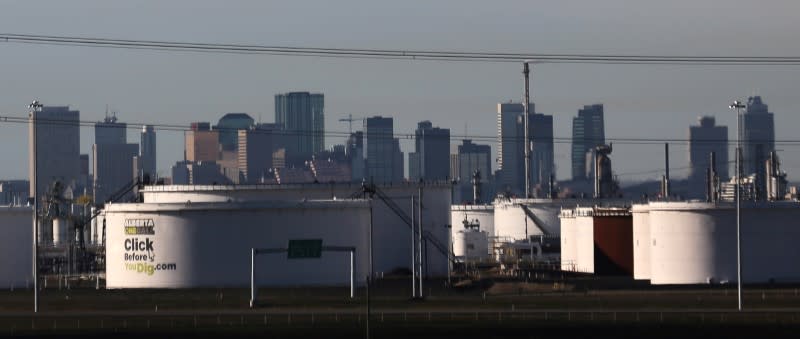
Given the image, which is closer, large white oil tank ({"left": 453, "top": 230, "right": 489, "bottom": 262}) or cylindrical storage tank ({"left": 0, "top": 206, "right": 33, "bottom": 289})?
cylindrical storage tank ({"left": 0, "top": 206, "right": 33, "bottom": 289})

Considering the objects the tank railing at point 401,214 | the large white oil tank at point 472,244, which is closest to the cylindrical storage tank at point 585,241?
the tank railing at point 401,214

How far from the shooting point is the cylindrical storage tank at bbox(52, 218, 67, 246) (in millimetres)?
145262

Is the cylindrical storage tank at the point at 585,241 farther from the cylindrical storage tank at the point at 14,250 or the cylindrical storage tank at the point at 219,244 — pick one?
the cylindrical storage tank at the point at 14,250

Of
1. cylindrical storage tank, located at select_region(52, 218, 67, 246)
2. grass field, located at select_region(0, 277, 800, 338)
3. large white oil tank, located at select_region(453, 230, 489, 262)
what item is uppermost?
cylindrical storage tank, located at select_region(52, 218, 67, 246)

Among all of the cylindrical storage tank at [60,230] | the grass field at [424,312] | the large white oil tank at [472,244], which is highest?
the cylindrical storage tank at [60,230]

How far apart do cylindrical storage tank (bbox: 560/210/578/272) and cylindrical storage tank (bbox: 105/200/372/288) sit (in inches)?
1357

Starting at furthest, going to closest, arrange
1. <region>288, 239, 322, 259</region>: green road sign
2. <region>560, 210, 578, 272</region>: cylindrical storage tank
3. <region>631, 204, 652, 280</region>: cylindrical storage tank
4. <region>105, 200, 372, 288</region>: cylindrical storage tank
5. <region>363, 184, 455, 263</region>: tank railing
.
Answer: <region>560, 210, 578, 272</region>: cylindrical storage tank
<region>363, 184, 455, 263</region>: tank railing
<region>631, 204, 652, 280</region>: cylindrical storage tank
<region>105, 200, 372, 288</region>: cylindrical storage tank
<region>288, 239, 322, 259</region>: green road sign

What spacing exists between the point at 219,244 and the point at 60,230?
54.5 meters

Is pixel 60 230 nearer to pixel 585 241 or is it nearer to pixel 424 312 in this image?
pixel 585 241

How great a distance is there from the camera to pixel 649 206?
105812 mm

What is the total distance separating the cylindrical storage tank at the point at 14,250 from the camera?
108750mm

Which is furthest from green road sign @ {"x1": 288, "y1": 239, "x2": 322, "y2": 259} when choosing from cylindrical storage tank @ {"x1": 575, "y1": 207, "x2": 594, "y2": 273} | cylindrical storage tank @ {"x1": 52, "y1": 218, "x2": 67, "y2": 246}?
cylindrical storage tank @ {"x1": 52, "y1": 218, "x2": 67, "y2": 246}

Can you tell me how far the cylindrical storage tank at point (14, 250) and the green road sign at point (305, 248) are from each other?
24037mm

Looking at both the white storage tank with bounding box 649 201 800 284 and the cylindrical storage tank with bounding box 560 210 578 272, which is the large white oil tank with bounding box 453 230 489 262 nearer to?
the cylindrical storage tank with bounding box 560 210 578 272
